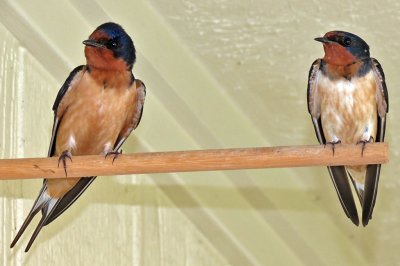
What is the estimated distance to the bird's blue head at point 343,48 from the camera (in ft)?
6.56

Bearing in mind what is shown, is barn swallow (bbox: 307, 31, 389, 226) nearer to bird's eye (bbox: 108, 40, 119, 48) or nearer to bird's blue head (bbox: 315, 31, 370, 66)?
bird's blue head (bbox: 315, 31, 370, 66)

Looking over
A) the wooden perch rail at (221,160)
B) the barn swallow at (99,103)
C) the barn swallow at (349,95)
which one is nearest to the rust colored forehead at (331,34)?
the barn swallow at (349,95)

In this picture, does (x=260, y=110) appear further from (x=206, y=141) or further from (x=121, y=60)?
(x=121, y=60)

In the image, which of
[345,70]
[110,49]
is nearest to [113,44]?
[110,49]

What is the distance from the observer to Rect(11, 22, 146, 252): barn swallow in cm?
198

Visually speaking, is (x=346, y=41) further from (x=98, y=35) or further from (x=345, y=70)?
(x=98, y=35)

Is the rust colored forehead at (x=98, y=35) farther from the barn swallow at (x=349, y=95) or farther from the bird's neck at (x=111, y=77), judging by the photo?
the barn swallow at (x=349, y=95)

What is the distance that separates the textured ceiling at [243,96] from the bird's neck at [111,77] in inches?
3.1

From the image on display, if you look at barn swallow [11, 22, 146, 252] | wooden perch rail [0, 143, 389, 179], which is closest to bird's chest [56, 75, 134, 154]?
barn swallow [11, 22, 146, 252]

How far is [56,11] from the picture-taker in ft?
6.65

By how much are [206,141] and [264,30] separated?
0.27 meters

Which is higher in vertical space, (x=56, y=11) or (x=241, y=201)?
(x=56, y=11)

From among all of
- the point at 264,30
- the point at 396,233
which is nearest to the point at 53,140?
the point at 264,30

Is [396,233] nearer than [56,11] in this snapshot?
No
